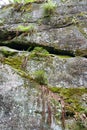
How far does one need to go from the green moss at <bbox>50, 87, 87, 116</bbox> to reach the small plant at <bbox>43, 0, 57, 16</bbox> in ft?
10.0

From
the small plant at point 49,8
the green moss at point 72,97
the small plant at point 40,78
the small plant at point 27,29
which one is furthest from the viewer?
A: the small plant at point 49,8

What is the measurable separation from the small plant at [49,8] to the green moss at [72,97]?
306cm

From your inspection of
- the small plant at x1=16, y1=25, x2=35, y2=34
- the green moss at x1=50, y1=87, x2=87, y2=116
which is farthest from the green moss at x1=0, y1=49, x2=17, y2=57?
the green moss at x1=50, y1=87, x2=87, y2=116

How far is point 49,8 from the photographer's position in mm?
8312

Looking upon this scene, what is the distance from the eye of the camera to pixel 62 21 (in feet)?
26.5

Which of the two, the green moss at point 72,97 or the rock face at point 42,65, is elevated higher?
the rock face at point 42,65

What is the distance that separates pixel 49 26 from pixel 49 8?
0.66 metres

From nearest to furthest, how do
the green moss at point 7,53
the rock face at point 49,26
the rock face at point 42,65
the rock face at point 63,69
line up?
the rock face at point 42,65
the rock face at point 63,69
the green moss at point 7,53
the rock face at point 49,26

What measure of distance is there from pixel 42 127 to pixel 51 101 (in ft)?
2.07

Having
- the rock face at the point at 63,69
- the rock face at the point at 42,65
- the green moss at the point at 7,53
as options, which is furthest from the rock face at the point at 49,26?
the green moss at the point at 7,53

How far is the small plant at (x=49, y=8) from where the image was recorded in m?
8.30

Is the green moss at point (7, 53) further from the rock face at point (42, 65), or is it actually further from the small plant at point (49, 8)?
the small plant at point (49, 8)

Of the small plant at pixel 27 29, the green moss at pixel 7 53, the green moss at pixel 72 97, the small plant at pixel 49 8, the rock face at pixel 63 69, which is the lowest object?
the green moss at pixel 72 97

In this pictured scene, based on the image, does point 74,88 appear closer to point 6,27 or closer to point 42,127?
point 42,127
